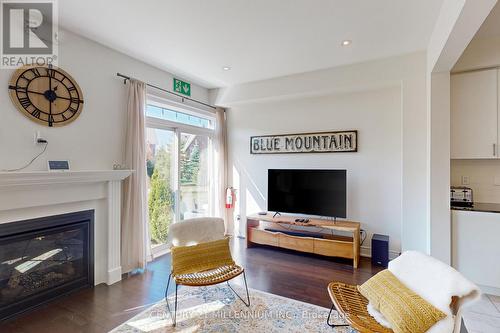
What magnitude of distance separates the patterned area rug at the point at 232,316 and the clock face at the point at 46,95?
2.12 meters

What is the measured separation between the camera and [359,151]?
12.8 feet

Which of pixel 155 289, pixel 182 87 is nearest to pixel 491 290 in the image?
pixel 155 289

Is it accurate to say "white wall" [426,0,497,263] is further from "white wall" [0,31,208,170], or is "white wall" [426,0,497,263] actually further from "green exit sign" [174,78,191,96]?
"white wall" [0,31,208,170]

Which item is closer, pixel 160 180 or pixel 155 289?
pixel 155 289

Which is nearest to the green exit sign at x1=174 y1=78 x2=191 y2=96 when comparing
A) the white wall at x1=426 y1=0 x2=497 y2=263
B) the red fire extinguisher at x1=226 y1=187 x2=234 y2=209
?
the red fire extinguisher at x1=226 y1=187 x2=234 y2=209

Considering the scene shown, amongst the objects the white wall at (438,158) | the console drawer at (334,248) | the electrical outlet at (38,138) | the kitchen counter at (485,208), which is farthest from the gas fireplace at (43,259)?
the kitchen counter at (485,208)

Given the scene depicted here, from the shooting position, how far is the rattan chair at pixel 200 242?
7.42ft

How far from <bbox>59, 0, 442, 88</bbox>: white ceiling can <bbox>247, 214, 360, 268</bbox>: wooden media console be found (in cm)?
230

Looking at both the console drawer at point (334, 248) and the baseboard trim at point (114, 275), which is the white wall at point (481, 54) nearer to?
the console drawer at point (334, 248)

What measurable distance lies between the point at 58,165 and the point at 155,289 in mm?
1643

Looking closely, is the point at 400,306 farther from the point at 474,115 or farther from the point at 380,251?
the point at 474,115

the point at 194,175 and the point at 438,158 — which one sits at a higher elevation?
the point at 438,158

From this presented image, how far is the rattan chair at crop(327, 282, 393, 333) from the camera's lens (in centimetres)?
163

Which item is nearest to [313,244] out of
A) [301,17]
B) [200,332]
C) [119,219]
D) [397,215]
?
[397,215]
